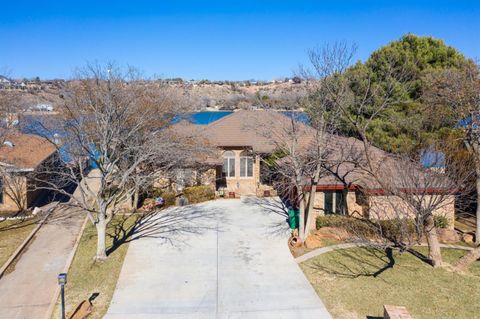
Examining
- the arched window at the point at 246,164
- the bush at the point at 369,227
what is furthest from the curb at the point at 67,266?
the bush at the point at 369,227

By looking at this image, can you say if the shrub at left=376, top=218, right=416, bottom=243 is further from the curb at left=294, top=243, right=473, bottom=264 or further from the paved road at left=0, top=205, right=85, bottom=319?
the paved road at left=0, top=205, right=85, bottom=319

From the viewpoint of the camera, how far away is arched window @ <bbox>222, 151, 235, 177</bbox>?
2688cm

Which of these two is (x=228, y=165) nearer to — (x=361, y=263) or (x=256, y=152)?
(x=256, y=152)

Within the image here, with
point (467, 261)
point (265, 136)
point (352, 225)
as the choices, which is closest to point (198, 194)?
point (265, 136)

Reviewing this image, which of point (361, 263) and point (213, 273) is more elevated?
point (361, 263)

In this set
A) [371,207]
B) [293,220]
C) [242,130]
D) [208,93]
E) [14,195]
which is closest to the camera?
[293,220]

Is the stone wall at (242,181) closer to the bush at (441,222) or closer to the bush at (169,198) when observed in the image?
the bush at (169,198)

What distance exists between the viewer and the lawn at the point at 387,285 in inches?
461

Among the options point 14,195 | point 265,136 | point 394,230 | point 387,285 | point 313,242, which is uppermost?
point 265,136

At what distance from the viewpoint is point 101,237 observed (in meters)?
15.1

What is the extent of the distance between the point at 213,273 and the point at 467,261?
9371 mm

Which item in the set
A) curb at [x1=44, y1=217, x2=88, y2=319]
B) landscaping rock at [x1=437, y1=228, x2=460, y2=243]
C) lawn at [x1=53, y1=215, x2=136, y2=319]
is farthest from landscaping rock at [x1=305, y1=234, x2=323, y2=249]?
curb at [x1=44, y1=217, x2=88, y2=319]

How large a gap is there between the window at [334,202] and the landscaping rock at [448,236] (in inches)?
181

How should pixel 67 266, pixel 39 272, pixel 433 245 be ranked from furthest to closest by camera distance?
1. pixel 433 245
2. pixel 67 266
3. pixel 39 272
